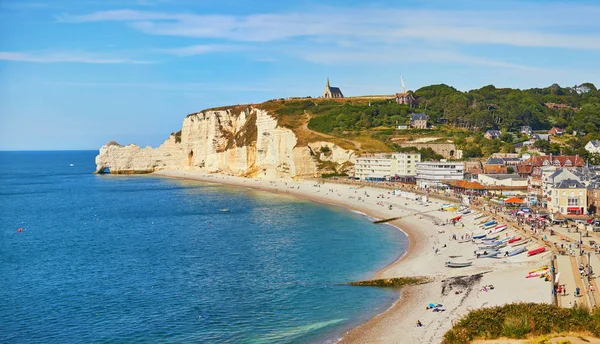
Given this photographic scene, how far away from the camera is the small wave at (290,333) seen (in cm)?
2952

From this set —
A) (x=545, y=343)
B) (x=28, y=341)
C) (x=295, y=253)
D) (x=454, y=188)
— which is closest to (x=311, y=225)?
(x=295, y=253)

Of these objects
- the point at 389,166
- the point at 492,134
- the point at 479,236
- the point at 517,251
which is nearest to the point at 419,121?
the point at 492,134

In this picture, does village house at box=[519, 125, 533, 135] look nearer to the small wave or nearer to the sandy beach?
the sandy beach

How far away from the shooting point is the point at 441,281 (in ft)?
125

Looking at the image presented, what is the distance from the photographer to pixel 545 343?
22.6m

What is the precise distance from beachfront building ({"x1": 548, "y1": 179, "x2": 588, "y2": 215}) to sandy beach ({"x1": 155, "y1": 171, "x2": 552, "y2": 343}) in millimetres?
8546

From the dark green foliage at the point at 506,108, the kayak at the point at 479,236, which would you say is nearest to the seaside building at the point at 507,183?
the kayak at the point at 479,236

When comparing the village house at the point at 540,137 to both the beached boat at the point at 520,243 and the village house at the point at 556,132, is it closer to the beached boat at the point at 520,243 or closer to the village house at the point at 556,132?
the village house at the point at 556,132

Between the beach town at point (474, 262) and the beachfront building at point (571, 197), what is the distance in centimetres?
237

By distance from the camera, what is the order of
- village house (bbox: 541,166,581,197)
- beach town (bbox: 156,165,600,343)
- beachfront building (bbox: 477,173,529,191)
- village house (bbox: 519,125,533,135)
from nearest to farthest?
beach town (bbox: 156,165,600,343) → village house (bbox: 541,166,581,197) → beachfront building (bbox: 477,173,529,191) → village house (bbox: 519,125,533,135)

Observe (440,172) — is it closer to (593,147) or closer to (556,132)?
(593,147)

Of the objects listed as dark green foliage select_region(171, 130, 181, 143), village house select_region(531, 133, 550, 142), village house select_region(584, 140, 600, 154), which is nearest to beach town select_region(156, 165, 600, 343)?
village house select_region(584, 140, 600, 154)

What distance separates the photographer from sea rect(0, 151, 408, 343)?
3167 centimetres

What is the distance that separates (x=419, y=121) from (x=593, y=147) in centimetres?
3595
